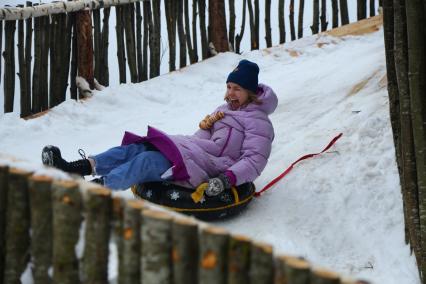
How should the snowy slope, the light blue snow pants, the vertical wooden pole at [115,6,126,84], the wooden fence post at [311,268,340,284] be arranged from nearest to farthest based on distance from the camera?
1. the wooden fence post at [311,268,340,284]
2. the snowy slope
3. the light blue snow pants
4. the vertical wooden pole at [115,6,126,84]

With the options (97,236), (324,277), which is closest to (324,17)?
(97,236)

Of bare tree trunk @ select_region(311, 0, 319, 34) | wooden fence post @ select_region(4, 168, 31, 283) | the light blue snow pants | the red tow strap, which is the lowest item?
the red tow strap

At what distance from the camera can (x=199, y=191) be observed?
3.55 metres

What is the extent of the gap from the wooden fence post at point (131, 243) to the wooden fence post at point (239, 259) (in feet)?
0.85

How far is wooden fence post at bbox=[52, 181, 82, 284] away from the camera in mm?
1687

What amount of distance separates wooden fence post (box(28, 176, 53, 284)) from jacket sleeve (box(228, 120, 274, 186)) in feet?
6.29

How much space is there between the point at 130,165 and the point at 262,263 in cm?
218

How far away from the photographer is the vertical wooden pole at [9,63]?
5.91m

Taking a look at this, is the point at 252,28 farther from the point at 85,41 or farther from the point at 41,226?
the point at 41,226

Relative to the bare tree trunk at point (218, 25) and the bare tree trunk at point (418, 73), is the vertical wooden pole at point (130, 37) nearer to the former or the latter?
the bare tree trunk at point (218, 25)

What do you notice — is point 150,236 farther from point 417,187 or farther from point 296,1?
point 296,1

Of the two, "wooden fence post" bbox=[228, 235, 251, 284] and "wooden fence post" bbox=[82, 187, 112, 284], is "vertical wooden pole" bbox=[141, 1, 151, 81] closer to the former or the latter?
"wooden fence post" bbox=[82, 187, 112, 284]

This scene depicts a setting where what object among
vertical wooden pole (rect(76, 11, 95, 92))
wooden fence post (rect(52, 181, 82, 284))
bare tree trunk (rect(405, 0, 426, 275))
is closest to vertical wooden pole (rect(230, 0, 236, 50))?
vertical wooden pole (rect(76, 11, 95, 92))

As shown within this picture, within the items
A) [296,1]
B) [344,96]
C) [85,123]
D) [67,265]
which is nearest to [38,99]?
[85,123]
